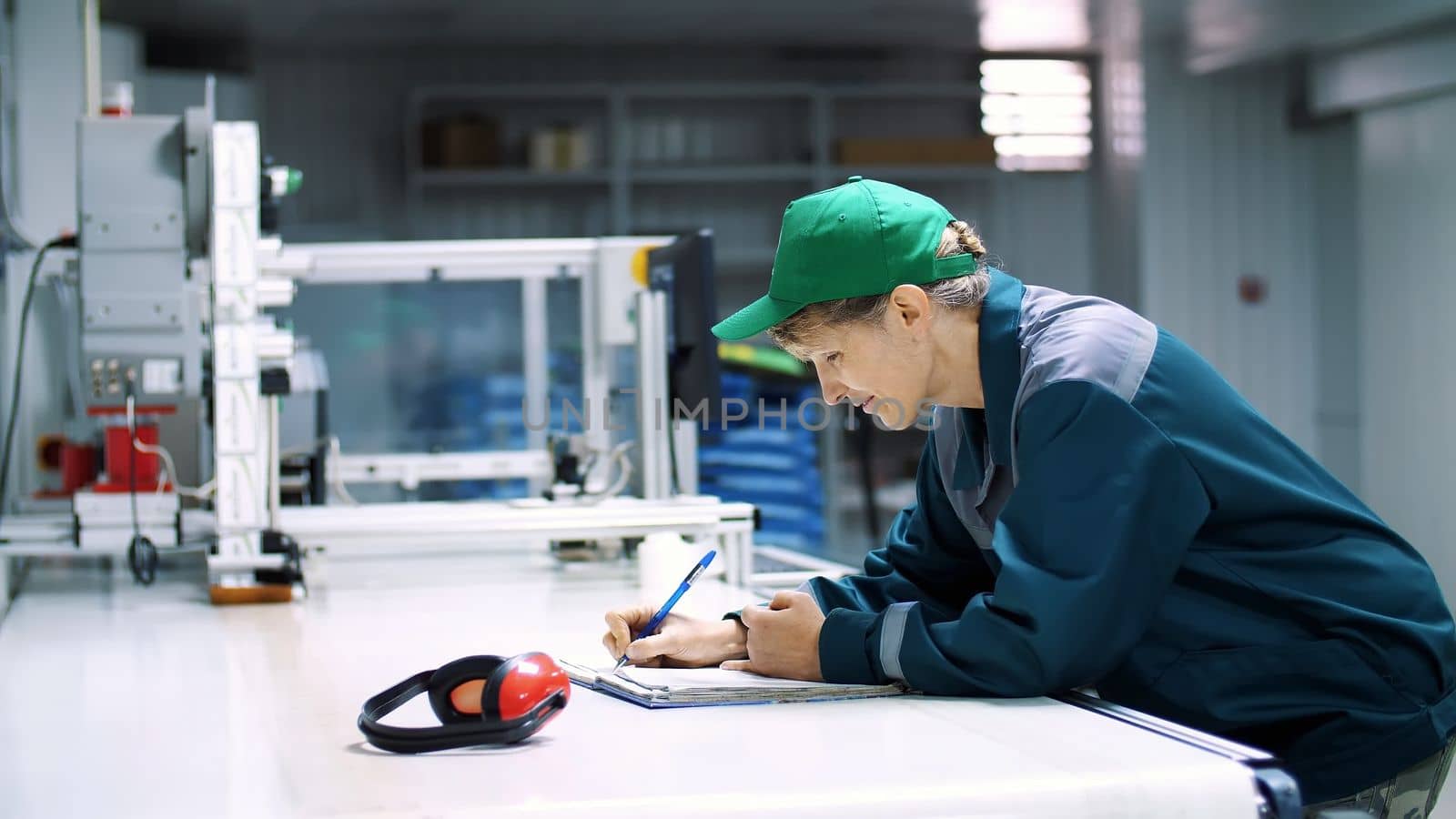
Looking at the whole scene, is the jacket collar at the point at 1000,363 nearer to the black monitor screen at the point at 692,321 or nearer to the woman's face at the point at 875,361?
the woman's face at the point at 875,361

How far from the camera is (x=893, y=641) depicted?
1.18 m

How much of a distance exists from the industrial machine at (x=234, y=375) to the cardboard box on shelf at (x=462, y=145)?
388 centimetres

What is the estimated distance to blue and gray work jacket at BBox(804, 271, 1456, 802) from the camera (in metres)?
1.06

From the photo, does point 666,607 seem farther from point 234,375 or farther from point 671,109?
point 671,109

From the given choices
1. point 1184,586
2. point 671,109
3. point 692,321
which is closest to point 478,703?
point 1184,586

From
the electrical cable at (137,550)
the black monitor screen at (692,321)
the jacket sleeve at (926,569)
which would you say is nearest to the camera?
the jacket sleeve at (926,569)

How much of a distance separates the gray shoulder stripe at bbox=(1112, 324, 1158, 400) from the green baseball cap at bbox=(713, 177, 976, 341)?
0.18 m

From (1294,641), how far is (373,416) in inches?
227

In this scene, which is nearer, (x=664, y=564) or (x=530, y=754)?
(x=530, y=754)

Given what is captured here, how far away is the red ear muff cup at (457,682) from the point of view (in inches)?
42.7

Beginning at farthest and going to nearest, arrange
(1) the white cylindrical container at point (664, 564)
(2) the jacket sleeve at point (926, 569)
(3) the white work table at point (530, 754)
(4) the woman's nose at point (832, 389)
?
1. (1) the white cylindrical container at point (664, 564)
2. (2) the jacket sleeve at point (926, 569)
3. (4) the woman's nose at point (832, 389)
4. (3) the white work table at point (530, 754)

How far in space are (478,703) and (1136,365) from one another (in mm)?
616

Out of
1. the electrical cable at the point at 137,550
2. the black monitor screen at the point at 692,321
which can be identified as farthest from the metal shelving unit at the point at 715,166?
the electrical cable at the point at 137,550

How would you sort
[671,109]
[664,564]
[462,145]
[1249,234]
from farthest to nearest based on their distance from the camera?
[1249,234], [671,109], [462,145], [664,564]
